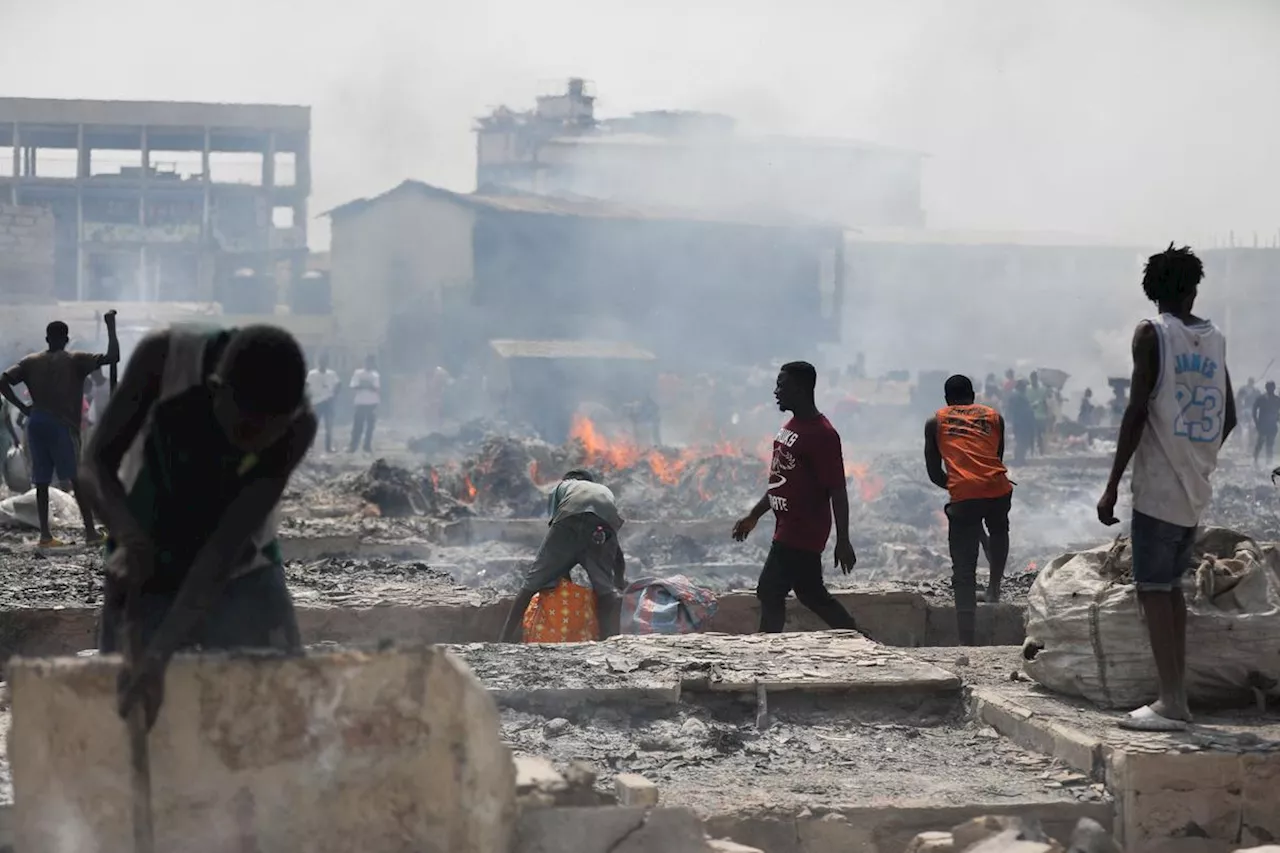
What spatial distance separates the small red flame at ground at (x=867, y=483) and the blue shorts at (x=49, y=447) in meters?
10.2

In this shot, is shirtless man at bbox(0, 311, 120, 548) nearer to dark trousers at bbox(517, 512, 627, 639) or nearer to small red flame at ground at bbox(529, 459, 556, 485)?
dark trousers at bbox(517, 512, 627, 639)

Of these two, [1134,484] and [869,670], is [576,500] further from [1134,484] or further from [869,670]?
[1134,484]

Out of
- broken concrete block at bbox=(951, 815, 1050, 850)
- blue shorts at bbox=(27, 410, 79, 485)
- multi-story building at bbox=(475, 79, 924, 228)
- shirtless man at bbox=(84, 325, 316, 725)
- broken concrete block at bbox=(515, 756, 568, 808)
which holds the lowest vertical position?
broken concrete block at bbox=(951, 815, 1050, 850)

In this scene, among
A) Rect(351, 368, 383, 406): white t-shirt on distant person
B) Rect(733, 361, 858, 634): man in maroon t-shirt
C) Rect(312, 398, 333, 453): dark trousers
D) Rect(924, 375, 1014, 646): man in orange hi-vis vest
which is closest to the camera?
Rect(733, 361, 858, 634): man in maroon t-shirt

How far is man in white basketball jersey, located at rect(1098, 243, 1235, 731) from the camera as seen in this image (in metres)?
4.96

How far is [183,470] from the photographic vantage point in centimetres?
359

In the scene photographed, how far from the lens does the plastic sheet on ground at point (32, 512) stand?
12.0 meters

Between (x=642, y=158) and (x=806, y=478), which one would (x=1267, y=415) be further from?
(x=642, y=158)

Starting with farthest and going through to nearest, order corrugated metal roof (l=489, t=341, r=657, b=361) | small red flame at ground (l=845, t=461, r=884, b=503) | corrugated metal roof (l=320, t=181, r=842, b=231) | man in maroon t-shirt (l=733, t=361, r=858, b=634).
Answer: corrugated metal roof (l=320, t=181, r=842, b=231)
corrugated metal roof (l=489, t=341, r=657, b=361)
small red flame at ground (l=845, t=461, r=884, b=503)
man in maroon t-shirt (l=733, t=361, r=858, b=634)

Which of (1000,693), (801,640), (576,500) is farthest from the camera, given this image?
(576,500)

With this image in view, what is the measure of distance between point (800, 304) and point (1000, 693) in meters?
34.3

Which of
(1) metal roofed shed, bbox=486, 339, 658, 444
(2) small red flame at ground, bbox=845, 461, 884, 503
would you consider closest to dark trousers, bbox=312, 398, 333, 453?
(1) metal roofed shed, bbox=486, 339, 658, 444

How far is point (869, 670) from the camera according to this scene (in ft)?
20.0

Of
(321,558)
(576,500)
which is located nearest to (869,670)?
(576,500)
